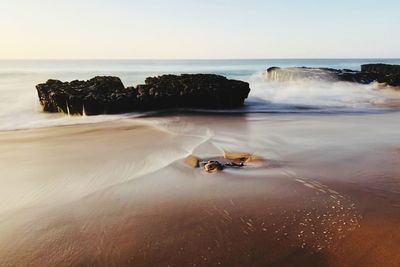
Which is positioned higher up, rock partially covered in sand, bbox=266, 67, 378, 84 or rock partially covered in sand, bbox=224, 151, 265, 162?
rock partially covered in sand, bbox=224, 151, 265, 162

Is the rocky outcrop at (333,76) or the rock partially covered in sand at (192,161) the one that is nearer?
the rock partially covered in sand at (192,161)

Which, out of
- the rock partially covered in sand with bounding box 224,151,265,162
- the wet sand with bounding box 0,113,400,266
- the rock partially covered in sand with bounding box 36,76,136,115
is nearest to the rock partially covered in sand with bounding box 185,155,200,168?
the wet sand with bounding box 0,113,400,266

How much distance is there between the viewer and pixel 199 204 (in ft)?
14.9

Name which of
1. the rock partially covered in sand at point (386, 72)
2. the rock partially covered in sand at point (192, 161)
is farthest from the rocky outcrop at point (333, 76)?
the rock partially covered in sand at point (192, 161)

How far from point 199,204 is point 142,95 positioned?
9291 mm

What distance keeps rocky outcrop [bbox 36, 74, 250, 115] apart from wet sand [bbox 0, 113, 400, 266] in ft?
14.6

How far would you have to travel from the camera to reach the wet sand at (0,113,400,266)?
3.46 meters

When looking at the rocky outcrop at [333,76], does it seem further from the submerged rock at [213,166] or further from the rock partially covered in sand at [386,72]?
the submerged rock at [213,166]

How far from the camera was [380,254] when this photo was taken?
338 cm

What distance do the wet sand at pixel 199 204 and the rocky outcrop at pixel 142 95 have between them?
14.6 feet

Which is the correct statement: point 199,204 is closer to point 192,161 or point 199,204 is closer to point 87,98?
point 192,161

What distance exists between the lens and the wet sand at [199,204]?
11.3 feet

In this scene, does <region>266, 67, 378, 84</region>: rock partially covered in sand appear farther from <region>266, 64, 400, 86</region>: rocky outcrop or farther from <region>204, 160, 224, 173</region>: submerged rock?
<region>204, 160, 224, 173</region>: submerged rock

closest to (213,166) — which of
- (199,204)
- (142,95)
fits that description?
(199,204)
